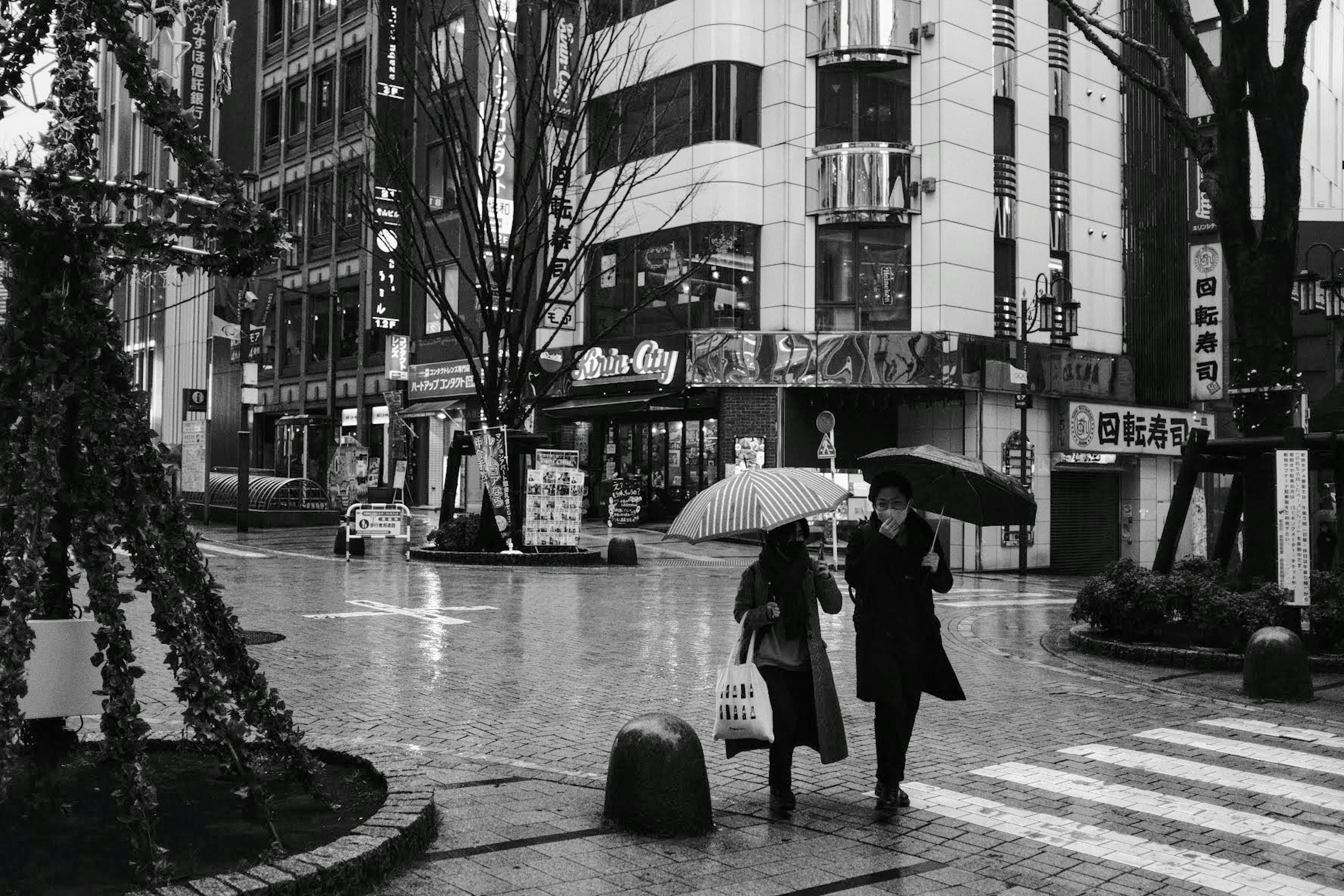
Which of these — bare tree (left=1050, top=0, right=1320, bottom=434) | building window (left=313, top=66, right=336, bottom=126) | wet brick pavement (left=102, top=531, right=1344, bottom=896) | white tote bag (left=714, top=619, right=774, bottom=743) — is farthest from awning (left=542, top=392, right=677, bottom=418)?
white tote bag (left=714, top=619, right=774, bottom=743)

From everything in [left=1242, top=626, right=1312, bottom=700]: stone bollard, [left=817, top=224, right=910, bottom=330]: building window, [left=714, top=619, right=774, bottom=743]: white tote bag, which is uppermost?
[left=817, top=224, right=910, bottom=330]: building window

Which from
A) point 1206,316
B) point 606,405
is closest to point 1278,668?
point 1206,316

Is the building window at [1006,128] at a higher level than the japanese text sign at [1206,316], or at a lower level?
higher

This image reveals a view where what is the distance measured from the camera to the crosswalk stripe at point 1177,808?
227 inches

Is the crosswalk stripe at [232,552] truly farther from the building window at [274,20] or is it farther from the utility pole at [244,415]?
the building window at [274,20]

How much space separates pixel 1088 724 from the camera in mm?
8648

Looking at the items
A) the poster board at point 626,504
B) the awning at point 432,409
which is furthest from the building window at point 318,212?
the poster board at point 626,504

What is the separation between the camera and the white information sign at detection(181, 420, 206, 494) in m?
31.2

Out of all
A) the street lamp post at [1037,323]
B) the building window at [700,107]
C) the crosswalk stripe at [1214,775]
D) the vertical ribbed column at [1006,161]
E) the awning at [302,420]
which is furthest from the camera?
the awning at [302,420]

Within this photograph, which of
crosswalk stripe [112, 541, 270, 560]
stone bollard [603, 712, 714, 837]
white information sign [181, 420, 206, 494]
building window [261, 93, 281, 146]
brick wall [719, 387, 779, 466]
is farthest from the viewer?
building window [261, 93, 281, 146]

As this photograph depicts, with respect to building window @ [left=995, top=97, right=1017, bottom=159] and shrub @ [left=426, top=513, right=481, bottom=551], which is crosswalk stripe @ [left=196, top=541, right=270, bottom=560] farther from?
building window @ [left=995, top=97, right=1017, bottom=159]

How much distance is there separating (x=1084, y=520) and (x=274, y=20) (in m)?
37.1

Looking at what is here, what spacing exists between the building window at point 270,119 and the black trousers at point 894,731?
46.9 metres

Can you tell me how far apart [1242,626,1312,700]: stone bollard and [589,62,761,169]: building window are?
21.5m
